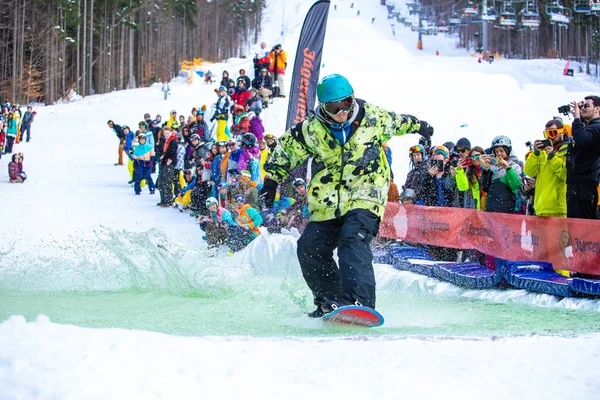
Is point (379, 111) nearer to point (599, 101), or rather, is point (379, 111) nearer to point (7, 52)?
point (599, 101)

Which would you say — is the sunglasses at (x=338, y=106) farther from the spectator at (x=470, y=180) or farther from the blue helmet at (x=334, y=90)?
the spectator at (x=470, y=180)

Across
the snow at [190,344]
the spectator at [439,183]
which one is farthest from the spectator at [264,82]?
the spectator at [439,183]

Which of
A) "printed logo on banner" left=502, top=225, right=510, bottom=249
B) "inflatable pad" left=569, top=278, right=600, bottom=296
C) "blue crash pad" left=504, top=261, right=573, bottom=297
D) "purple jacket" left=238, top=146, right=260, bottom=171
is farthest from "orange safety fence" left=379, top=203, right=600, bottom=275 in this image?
"purple jacket" left=238, top=146, right=260, bottom=171

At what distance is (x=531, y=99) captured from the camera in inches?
1224

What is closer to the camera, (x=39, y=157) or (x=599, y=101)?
(x=599, y=101)

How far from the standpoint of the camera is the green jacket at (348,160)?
5.47 meters

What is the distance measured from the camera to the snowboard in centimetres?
499

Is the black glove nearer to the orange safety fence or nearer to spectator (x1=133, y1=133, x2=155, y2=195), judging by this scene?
the orange safety fence

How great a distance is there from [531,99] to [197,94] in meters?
19.0

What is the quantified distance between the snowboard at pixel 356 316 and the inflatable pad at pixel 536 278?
7.17ft

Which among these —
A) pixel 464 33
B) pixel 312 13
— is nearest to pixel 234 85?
pixel 312 13

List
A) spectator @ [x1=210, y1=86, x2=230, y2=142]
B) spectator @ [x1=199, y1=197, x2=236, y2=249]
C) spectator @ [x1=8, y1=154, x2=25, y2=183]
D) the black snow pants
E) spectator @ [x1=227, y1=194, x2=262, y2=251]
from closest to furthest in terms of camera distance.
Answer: the black snow pants → spectator @ [x1=227, y1=194, x2=262, y2=251] → spectator @ [x1=199, y1=197, x2=236, y2=249] → spectator @ [x1=8, y1=154, x2=25, y2=183] → spectator @ [x1=210, y1=86, x2=230, y2=142]

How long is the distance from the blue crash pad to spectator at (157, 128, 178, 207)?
420 inches

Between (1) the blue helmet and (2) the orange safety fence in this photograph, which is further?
(2) the orange safety fence
